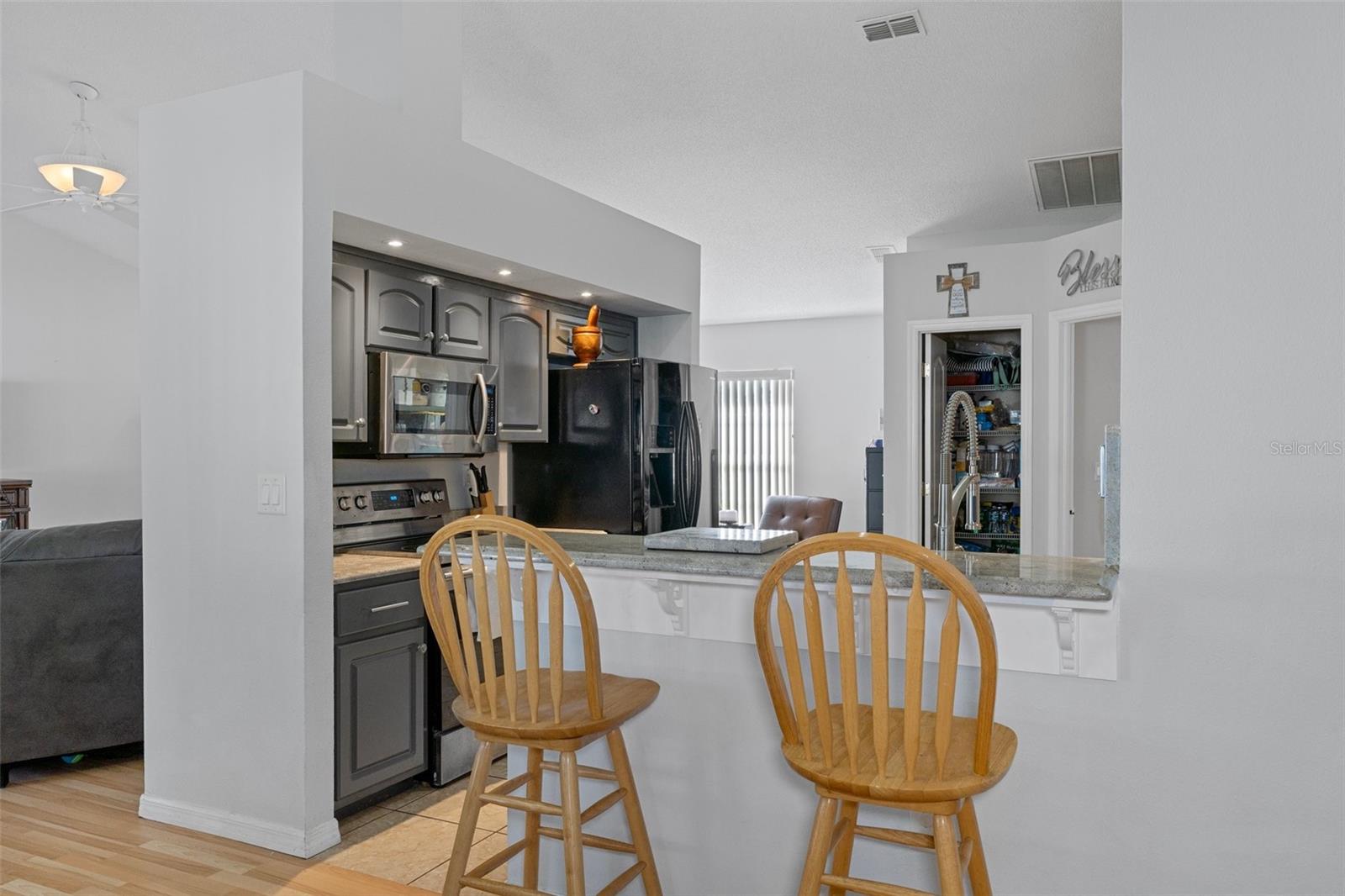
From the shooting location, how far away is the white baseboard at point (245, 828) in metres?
2.74

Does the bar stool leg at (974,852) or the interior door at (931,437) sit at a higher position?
the interior door at (931,437)

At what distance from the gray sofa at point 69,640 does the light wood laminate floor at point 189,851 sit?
21 cm

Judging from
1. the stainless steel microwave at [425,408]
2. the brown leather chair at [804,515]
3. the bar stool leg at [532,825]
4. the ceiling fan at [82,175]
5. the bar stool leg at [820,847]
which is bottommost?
the bar stool leg at [532,825]

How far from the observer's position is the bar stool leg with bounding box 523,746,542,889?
2.09 meters

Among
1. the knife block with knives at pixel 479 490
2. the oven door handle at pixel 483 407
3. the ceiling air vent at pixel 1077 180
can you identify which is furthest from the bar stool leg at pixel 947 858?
the ceiling air vent at pixel 1077 180

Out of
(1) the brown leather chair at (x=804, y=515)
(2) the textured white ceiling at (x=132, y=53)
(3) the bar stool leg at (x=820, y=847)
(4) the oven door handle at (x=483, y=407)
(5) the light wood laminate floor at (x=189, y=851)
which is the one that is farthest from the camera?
(1) the brown leather chair at (x=804, y=515)

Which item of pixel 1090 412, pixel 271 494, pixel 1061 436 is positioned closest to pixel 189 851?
pixel 271 494

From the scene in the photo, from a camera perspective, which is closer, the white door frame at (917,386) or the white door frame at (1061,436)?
the white door frame at (1061,436)

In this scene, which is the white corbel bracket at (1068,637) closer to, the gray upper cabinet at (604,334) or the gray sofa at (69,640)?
the gray upper cabinet at (604,334)

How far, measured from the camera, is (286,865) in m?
2.67

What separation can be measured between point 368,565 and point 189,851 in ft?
3.26

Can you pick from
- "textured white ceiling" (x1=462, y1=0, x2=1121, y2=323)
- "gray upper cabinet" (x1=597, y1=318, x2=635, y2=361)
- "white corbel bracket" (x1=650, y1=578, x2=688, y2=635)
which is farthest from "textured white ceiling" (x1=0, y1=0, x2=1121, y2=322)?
"white corbel bracket" (x1=650, y1=578, x2=688, y2=635)

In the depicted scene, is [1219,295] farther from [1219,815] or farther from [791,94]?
[791,94]

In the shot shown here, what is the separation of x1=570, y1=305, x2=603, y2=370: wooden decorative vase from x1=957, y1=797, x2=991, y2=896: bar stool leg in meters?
3.11
